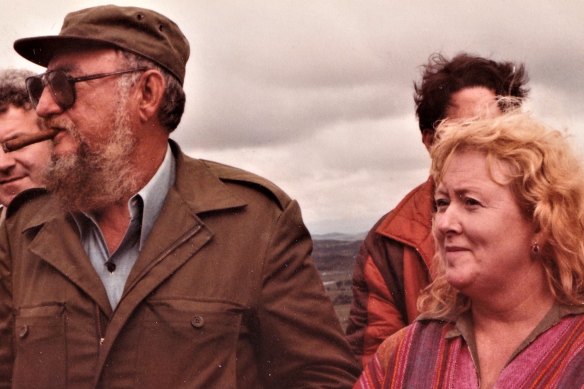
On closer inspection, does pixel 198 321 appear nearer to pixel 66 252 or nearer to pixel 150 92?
pixel 66 252

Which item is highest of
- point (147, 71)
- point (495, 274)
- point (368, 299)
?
point (147, 71)

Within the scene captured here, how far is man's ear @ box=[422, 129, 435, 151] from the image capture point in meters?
4.36

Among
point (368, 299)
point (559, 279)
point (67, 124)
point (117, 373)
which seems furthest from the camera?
point (368, 299)

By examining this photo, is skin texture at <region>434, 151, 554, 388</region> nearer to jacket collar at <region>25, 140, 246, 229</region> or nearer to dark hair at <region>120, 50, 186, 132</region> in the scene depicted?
jacket collar at <region>25, 140, 246, 229</region>

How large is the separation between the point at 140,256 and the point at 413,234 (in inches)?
52.5

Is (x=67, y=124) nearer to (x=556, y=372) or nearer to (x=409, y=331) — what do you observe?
(x=409, y=331)

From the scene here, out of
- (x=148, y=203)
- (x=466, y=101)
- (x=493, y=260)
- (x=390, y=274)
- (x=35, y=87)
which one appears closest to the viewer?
(x=493, y=260)

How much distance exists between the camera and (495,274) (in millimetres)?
2787

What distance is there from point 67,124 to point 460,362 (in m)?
1.63

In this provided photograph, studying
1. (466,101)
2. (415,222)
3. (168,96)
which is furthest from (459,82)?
(168,96)

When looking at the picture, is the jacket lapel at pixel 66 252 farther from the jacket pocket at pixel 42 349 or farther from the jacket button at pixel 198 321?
the jacket button at pixel 198 321

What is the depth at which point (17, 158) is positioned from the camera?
440cm

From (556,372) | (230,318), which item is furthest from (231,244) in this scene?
(556,372)

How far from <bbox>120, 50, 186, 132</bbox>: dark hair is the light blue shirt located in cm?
19
